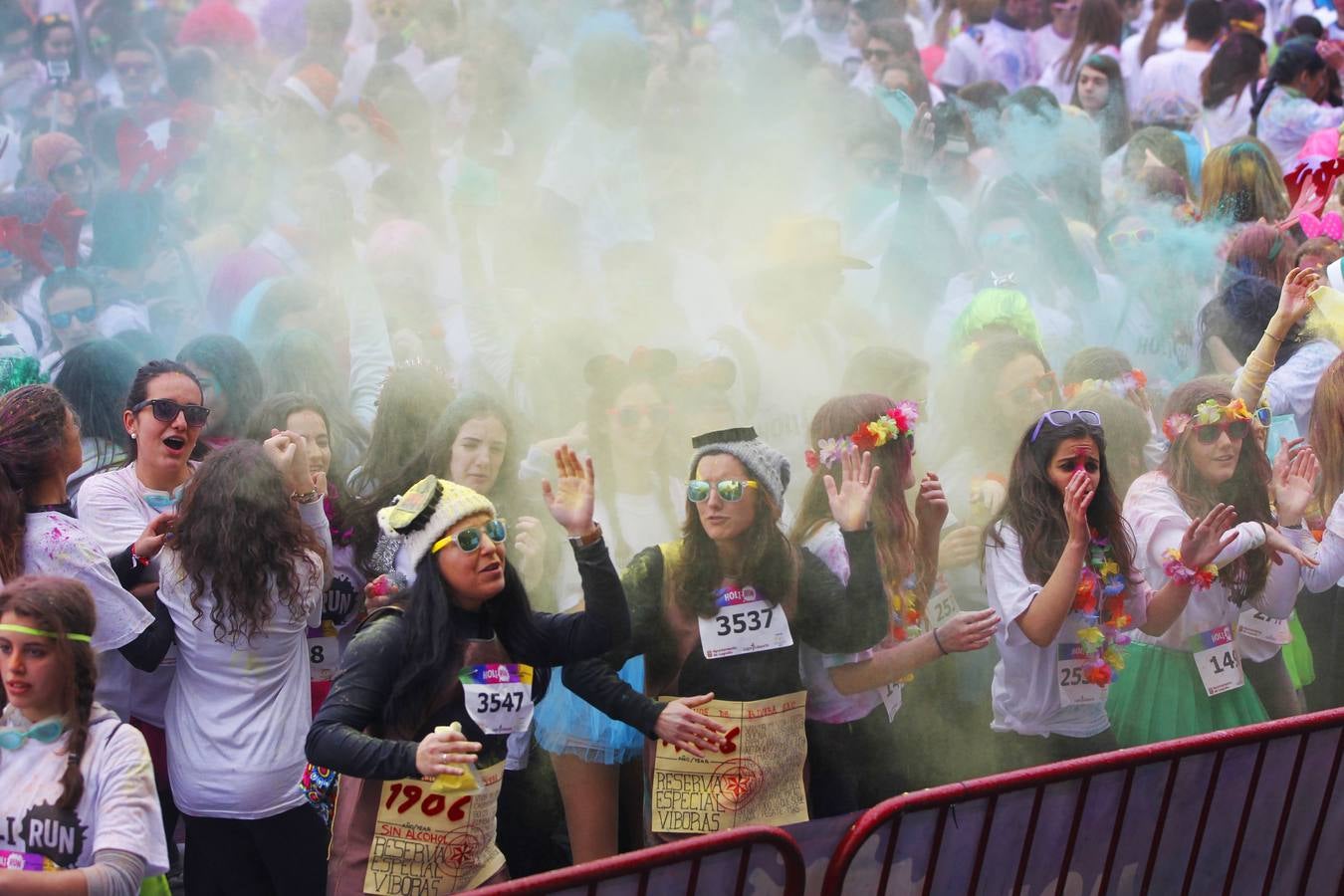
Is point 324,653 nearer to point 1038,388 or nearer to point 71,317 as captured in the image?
point 71,317

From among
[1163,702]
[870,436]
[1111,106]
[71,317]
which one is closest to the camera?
[870,436]

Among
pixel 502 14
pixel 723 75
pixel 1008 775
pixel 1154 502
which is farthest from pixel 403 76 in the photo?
pixel 1008 775

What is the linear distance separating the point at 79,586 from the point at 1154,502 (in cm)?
244

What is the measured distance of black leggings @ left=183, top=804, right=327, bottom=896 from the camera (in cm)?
276

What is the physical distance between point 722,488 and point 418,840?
3.06ft

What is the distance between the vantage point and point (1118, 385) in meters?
4.09

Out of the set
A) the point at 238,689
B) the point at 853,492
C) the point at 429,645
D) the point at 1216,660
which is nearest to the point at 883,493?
the point at 853,492

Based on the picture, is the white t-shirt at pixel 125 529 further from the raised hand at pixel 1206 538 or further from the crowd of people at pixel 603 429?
the raised hand at pixel 1206 538

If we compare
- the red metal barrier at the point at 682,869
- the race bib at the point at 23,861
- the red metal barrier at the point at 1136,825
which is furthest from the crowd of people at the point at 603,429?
the red metal barrier at the point at 1136,825

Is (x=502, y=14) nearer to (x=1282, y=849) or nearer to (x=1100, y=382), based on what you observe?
(x=1100, y=382)

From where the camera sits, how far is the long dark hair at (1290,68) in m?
6.69

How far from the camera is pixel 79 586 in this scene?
7.98 ft

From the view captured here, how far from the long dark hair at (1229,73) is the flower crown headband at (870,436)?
4327 mm

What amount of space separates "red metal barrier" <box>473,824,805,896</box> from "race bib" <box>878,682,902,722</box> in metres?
0.78
